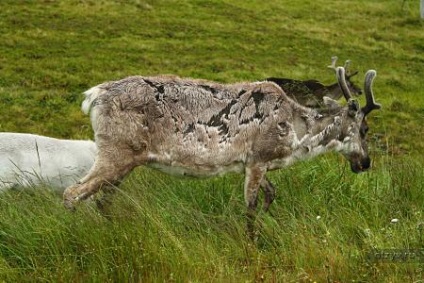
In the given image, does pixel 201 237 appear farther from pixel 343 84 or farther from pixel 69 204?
pixel 343 84

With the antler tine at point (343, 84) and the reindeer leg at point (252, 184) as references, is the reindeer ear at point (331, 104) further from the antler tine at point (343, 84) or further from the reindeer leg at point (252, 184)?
the reindeer leg at point (252, 184)

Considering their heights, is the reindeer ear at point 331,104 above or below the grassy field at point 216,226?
above

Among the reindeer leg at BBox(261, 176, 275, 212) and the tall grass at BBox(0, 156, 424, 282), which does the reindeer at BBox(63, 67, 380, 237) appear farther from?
the tall grass at BBox(0, 156, 424, 282)

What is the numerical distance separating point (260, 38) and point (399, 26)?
28.1ft

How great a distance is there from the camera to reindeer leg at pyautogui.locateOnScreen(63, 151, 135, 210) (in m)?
6.88

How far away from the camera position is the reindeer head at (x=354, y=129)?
817cm

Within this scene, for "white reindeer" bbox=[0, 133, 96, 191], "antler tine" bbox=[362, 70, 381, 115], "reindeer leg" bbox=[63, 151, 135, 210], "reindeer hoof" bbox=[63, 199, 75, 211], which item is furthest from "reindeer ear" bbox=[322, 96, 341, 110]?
"reindeer hoof" bbox=[63, 199, 75, 211]

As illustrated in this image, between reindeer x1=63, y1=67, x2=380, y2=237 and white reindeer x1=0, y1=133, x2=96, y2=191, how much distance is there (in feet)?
6.06

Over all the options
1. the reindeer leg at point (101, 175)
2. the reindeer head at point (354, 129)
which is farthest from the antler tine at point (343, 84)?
the reindeer leg at point (101, 175)

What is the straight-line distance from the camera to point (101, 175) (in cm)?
694

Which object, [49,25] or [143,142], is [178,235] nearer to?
[143,142]

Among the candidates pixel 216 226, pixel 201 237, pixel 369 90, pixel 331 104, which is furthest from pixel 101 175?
pixel 369 90

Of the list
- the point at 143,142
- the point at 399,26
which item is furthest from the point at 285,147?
the point at 399,26

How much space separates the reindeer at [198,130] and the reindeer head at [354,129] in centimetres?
13
